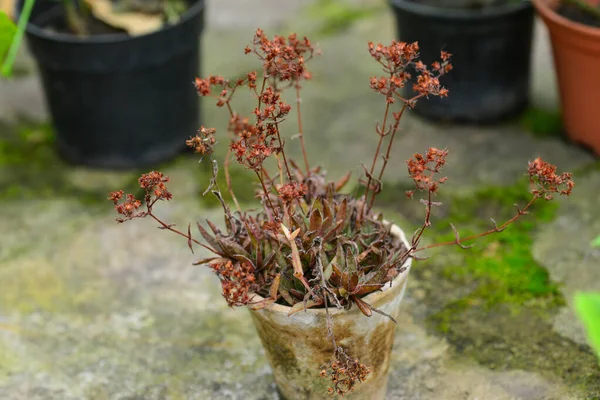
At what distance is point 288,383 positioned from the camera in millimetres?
1865

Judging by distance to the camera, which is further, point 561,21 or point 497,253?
point 561,21

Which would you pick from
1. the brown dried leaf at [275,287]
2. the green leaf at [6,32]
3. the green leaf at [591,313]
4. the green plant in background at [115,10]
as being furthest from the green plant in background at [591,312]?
the green plant in background at [115,10]

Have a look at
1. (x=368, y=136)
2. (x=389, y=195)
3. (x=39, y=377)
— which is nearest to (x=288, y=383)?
(x=39, y=377)

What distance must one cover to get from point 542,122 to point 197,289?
158 cm

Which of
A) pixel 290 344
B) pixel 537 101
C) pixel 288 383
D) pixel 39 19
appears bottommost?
pixel 537 101

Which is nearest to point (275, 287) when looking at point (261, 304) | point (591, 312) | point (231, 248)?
point (261, 304)

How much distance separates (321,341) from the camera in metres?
1.69

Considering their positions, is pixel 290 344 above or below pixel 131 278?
above

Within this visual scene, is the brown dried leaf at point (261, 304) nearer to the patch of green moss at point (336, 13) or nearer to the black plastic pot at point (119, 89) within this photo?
the black plastic pot at point (119, 89)

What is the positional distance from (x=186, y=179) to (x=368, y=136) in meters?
0.77

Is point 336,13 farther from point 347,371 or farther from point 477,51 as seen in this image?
point 347,371

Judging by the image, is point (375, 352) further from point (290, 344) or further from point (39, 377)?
point (39, 377)

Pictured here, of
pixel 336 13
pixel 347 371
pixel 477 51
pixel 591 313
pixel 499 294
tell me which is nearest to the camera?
pixel 591 313

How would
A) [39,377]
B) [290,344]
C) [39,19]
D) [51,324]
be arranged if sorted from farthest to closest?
[39,19] < [51,324] < [39,377] < [290,344]
